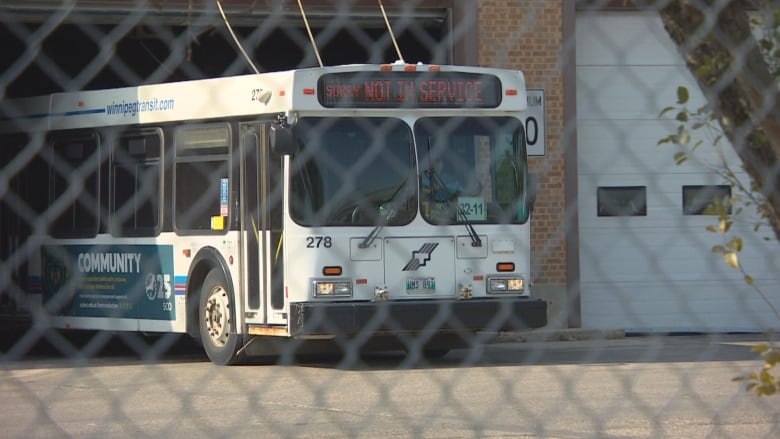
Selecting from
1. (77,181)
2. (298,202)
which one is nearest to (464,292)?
(298,202)

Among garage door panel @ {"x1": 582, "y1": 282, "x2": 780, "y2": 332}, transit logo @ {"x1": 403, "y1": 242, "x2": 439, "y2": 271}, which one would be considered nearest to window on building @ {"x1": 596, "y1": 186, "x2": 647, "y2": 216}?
garage door panel @ {"x1": 582, "y1": 282, "x2": 780, "y2": 332}

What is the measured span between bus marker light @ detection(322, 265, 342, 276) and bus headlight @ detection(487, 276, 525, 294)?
136 cm

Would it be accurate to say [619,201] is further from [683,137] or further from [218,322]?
[683,137]

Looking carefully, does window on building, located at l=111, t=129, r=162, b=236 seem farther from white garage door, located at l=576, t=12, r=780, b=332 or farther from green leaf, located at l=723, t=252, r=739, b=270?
green leaf, located at l=723, t=252, r=739, b=270

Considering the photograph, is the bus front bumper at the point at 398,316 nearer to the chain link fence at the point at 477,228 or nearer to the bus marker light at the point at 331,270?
the chain link fence at the point at 477,228

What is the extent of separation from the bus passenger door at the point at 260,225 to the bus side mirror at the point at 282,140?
45 cm

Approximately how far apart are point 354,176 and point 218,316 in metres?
2.21

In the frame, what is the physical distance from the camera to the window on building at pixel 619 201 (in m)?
12.3

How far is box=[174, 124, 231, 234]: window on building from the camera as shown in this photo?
11.7 meters

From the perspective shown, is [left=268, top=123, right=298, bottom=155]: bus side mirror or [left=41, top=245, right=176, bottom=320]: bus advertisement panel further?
[left=41, top=245, right=176, bottom=320]: bus advertisement panel

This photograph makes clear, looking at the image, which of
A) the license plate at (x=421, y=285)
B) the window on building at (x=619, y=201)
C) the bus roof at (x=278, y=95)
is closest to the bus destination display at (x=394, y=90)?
the bus roof at (x=278, y=95)

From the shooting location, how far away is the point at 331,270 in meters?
11.1

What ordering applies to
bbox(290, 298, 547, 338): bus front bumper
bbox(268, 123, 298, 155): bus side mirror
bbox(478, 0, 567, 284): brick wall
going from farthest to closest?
bbox(478, 0, 567, 284): brick wall, bbox(290, 298, 547, 338): bus front bumper, bbox(268, 123, 298, 155): bus side mirror

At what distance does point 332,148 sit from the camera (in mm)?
10680
